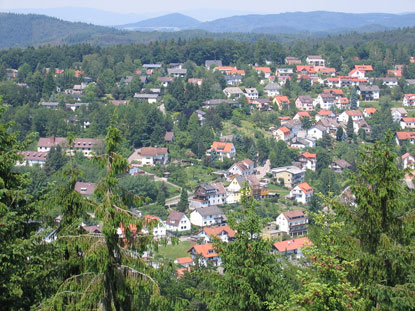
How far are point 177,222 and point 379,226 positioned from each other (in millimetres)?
18691

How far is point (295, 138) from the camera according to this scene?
36156 mm

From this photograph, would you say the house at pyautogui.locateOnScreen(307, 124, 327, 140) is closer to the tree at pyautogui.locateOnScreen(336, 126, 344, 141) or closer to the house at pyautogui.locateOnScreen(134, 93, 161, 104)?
the tree at pyautogui.locateOnScreen(336, 126, 344, 141)

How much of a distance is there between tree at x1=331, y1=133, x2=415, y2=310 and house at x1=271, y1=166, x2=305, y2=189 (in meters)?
24.4

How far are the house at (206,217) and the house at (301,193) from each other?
4.41 meters

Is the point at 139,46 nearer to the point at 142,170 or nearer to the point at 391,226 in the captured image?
the point at 142,170

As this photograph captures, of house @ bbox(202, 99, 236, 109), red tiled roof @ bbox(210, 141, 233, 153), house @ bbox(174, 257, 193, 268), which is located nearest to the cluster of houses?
red tiled roof @ bbox(210, 141, 233, 153)

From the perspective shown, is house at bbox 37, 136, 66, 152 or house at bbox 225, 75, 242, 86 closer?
house at bbox 37, 136, 66, 152

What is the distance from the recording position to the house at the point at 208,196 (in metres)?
26.6

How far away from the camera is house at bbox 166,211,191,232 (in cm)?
2361

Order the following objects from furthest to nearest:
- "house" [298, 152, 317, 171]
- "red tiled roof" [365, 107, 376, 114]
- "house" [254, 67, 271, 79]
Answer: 1. "house" [254, 67, 271, 79]
2. "red tiled roof" [365, 107, 376, 114]
3. "house" [298, 152, 317, 171]

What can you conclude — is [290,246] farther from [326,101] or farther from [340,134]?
[326,101]

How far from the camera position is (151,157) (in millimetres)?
31250

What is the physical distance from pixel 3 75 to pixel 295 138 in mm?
25081

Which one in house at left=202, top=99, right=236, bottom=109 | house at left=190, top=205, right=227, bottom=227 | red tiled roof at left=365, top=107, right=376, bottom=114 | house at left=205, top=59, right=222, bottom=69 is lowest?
house at left=190, top=205, right=227, bottom=227
